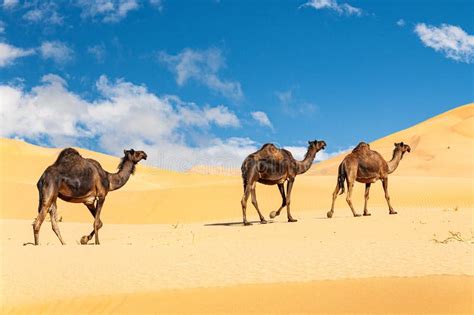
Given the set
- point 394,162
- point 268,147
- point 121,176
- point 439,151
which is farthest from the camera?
point 439,151

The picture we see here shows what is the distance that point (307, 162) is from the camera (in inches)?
746

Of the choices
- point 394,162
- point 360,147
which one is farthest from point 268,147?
point 394,162

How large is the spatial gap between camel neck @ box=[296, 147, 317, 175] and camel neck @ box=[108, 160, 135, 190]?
5124 mm

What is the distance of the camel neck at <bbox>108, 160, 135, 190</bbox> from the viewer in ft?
50.3

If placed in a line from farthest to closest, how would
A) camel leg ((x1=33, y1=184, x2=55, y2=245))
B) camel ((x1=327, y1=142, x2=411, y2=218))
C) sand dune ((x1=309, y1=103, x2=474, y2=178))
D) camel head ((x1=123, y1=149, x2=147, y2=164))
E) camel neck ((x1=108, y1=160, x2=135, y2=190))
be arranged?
1. sand dune ((x1=309, y1=103, x2=474, y2=178))
2. camel ((x1=327, y1=142, x2=411, y2=218))
3. camel head ((x1=123, y1=149, x2=147, y2=164))
4. camel neck ((x1=108, y1=160, x2=135, y2=190))
5. camel leg ((x1=33, y1=184, x2=55, y2=245))

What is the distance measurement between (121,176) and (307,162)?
19.9ft

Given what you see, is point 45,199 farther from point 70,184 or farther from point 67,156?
point 67,156

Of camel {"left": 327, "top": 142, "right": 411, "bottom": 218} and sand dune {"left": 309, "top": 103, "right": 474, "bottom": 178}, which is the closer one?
camel {"left": 327, "top": 142, "right": 411, "bottom": 218}

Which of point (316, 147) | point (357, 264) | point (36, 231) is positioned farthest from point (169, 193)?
point (357, 264)

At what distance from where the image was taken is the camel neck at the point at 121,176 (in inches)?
603

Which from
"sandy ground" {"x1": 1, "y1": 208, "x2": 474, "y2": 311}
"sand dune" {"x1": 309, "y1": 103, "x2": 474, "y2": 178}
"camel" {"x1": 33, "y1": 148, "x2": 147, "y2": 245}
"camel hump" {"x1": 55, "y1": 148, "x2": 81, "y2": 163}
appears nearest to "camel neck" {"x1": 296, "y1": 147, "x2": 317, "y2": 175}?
"sandy ground" {"x1": 1, "y1": 208, "x2": 474, "y2": 311}

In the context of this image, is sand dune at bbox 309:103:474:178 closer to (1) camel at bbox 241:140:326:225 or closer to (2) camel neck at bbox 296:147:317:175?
(2) camel neck at bbox 296:147:317:175

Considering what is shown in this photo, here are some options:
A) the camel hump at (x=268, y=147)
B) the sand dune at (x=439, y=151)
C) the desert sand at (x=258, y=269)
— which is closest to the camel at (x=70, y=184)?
the desert sand at (x=258, y=269)

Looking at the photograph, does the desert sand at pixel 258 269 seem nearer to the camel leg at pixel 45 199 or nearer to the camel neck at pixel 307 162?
the camel leg at pixel 45 199
